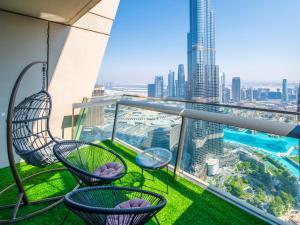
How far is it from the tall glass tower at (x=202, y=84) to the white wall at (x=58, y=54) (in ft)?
9.04

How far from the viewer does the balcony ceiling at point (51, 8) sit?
3.39 m

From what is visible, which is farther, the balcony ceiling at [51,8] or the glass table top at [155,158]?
the balcony ceiling at [51,8]

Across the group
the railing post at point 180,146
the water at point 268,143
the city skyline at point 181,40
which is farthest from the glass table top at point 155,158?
the city skyline at point 181,40

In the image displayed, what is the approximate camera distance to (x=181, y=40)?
17.1 m

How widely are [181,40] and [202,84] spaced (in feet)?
41.4

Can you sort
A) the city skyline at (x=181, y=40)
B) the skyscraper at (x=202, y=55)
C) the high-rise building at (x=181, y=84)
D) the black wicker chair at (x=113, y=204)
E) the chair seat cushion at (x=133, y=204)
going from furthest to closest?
the city skyline at (x=181, y=40) < the high-rise building at (x=181, y=84) < the skyscraper at (x=202, y=55) < the chair seat cushion at (x=133, y=204) < the black wicker chair at (x=113, y=204)

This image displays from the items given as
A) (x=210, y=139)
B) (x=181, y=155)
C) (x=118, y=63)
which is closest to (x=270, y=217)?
(x=210, y=139)

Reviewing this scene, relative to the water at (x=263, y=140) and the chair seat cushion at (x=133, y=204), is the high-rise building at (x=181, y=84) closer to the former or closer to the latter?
the water at (x=263, y=140)

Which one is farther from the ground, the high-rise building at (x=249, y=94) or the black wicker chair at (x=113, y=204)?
the high-rise building at (x=249, y=94)

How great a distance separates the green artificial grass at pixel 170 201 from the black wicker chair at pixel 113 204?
873 millimetres

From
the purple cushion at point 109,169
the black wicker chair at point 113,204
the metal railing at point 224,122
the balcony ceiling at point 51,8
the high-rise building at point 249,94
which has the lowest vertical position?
the purple cushion at point 109,169

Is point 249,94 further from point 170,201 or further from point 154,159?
point 170,201

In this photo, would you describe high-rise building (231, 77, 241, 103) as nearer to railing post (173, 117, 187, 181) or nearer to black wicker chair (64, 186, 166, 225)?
railing post (173, 117, 187, 181)

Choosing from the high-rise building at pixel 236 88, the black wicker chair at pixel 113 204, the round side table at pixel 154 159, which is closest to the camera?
the black wicker chair at pixel 113 204
